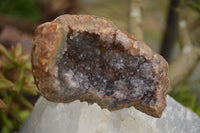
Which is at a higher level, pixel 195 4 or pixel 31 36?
pixel 195 4

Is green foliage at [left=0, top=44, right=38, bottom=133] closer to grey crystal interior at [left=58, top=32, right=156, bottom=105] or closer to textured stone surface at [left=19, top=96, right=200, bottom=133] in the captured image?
textured stone surface at [left=19, top=96, right=200, bottom=133]

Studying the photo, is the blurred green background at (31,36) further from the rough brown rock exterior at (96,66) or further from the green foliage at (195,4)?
the rough brown rock exterior at (96,66)

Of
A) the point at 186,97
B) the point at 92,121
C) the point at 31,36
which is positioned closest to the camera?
the point at 92,121

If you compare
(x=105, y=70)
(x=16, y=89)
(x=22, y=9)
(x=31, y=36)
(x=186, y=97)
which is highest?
(x=105, y=70)

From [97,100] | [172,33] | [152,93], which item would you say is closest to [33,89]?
[97,100]

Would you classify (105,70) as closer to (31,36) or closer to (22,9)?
(31,36)

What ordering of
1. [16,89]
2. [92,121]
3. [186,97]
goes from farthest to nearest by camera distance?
1. [186,97]
2. [16,89]
3. [92,121]

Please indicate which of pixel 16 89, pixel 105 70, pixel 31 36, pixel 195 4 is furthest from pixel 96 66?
pixel 31 36
